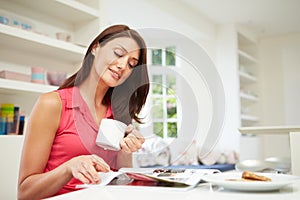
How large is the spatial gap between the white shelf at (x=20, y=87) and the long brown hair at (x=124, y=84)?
2.67 feet

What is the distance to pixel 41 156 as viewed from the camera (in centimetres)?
95

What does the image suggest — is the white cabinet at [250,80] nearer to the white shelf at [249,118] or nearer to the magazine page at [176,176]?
the white shelf at [249,118]

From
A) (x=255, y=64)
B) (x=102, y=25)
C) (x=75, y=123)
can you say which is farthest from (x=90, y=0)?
(x=255, y=64)

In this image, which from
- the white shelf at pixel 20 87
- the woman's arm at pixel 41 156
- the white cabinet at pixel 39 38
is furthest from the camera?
the white cabinet at pixel 39 38

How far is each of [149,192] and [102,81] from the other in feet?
1.93

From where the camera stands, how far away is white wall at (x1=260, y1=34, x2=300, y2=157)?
4.95m

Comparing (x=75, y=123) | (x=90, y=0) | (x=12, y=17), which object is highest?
(x=90, y=0)

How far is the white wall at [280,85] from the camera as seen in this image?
195 inches

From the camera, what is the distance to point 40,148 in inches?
37.4

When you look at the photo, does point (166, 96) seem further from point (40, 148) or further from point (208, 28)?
point (208, 28)

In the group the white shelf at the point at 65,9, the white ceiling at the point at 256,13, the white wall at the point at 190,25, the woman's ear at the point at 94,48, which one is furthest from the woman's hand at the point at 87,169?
the white ceiling at the point at 256,13

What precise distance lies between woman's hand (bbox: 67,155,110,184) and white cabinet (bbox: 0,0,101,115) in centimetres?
127

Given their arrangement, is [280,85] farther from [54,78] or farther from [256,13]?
[54,78]

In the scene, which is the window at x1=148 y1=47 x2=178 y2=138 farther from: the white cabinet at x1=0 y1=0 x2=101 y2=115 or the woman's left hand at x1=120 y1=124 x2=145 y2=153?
the white cabinet at x1=0 y1=0 x2=101 y2=115
